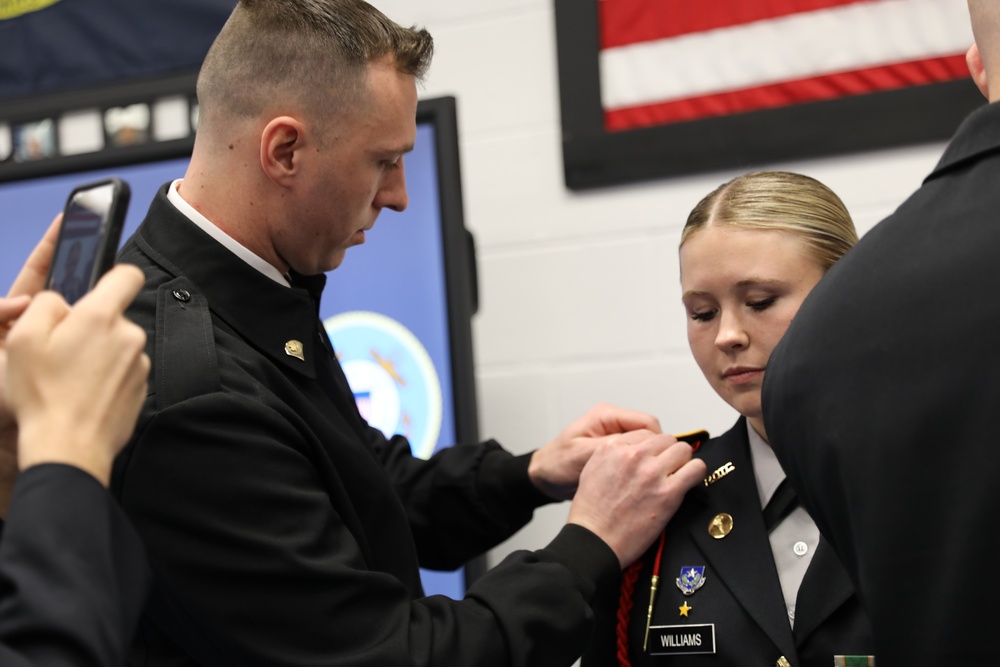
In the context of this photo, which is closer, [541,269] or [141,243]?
[141,243]

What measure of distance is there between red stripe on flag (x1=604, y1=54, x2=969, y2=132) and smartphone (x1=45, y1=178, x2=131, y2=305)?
1.47m

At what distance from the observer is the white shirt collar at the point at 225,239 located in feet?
4.83

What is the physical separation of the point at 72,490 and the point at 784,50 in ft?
5.86

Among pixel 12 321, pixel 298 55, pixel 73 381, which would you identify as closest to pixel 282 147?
pixel 298 55

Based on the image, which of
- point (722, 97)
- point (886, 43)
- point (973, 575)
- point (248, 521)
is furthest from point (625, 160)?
→ point (973, 575)

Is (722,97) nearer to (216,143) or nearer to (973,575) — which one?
(216,143)

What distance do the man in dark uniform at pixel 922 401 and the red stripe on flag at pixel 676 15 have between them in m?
1.27

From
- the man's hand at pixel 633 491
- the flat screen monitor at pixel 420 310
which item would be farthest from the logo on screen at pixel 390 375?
the man's hand at pixel 633 491

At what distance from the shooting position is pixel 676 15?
234 centimetres

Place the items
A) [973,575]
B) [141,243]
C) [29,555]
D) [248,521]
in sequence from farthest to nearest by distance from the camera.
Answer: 1. [141,243]
2. [248,521]
3. [973,575]
4. [29,555]

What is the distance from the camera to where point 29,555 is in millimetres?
807

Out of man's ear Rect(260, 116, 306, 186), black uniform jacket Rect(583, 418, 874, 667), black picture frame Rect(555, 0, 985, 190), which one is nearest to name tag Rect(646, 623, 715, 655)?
black uniform jacket Rect(583, 418, 874, 667)

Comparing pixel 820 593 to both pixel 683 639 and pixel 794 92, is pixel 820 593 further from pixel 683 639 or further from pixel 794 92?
pixel 794 92

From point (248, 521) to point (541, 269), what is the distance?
4.17 ft
